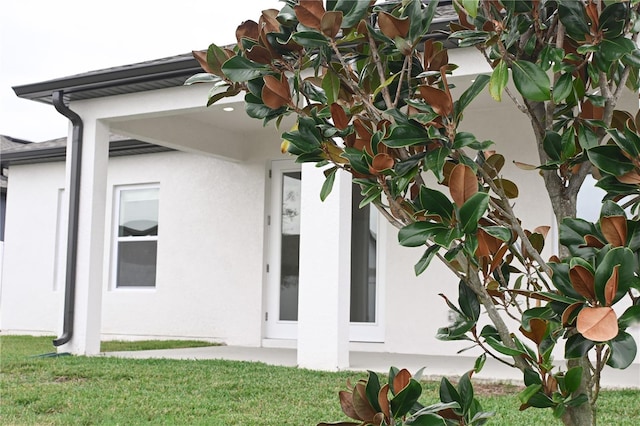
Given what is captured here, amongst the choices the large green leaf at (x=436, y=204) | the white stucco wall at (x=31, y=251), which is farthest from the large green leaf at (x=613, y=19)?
the white stucco wall at (x=31, y=251)

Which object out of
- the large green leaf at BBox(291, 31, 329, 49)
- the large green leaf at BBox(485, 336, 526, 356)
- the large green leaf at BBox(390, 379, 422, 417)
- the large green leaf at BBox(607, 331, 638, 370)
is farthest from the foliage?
the large green leaf at BBox(291, 31, 329, 49)

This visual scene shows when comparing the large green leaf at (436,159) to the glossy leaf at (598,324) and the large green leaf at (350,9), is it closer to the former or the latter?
the large green leaf at (350,9)

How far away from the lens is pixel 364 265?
10469mm

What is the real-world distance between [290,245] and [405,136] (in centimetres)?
960

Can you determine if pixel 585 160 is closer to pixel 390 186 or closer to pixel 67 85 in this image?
pixel 390 186

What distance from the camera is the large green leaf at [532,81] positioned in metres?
1.58

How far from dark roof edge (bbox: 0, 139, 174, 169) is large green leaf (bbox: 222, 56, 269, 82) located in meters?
10.6

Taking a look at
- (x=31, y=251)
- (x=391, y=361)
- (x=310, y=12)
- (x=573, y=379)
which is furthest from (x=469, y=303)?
(x=31, y=251)

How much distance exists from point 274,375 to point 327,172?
5508 millimetres

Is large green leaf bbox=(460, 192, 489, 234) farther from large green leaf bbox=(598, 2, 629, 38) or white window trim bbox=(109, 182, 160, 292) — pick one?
white window trim bbox=(109, 182, 160, 292)

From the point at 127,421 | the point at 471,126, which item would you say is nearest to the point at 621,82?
the point at 127,421

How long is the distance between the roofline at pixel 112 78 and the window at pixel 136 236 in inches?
133

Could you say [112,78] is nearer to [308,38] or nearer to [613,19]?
[308,38]

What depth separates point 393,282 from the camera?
9.95 meters
